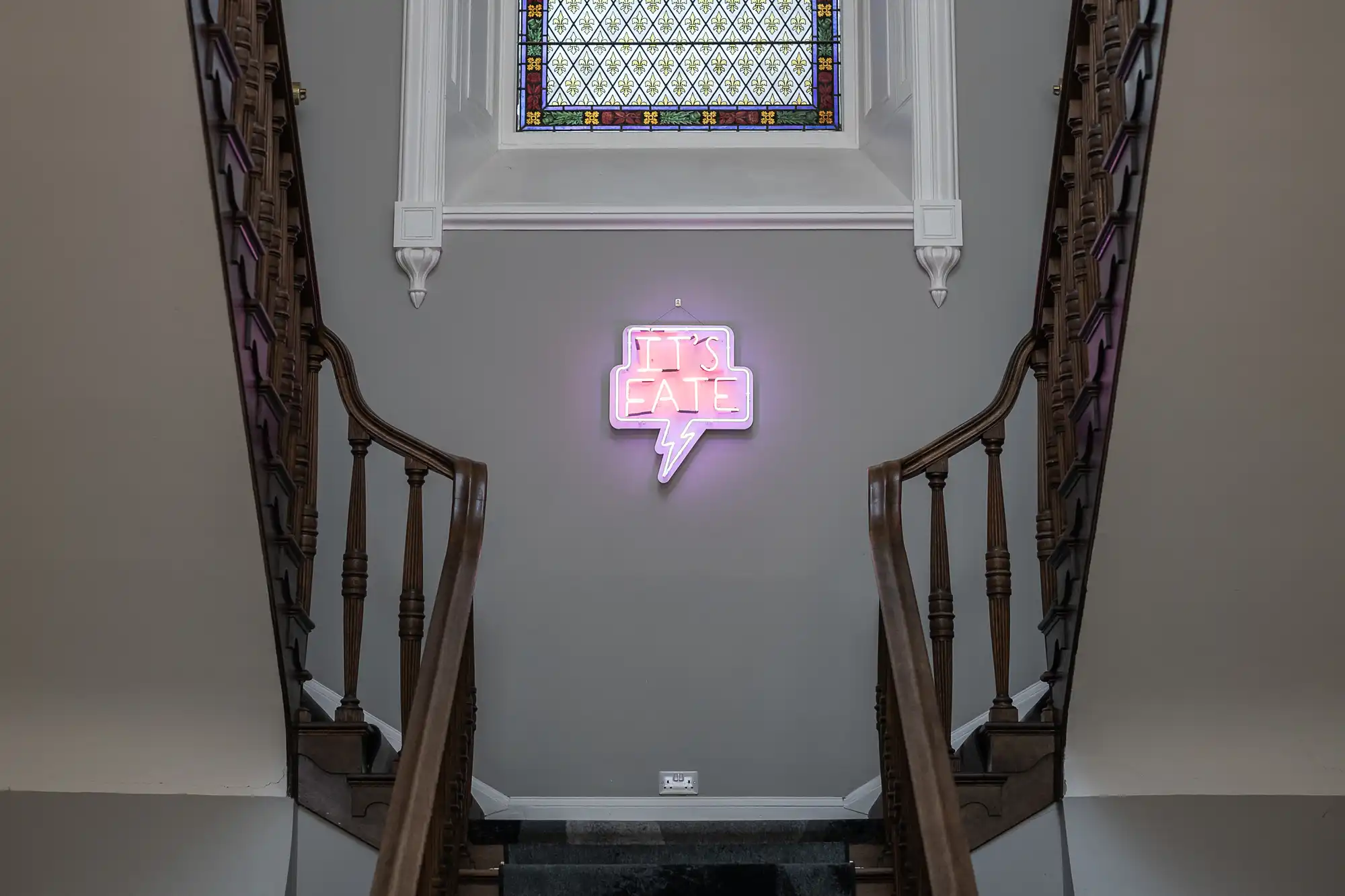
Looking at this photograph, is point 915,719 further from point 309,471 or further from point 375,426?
point 309,471

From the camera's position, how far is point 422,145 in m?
5.70

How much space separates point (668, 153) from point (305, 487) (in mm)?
2328

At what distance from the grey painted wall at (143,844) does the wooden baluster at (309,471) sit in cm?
58

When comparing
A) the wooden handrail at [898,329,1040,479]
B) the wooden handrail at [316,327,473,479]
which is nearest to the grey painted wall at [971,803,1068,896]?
the wooden handrail at [898,329,1040,479]

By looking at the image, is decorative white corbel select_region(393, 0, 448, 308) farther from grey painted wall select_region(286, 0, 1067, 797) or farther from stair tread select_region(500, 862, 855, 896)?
stair tread select_region(500, 862, 855, 896)

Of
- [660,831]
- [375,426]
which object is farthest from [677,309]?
[660,831]

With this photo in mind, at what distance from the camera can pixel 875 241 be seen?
5695 mm

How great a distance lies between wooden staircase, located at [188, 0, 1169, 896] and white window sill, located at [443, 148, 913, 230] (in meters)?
1.45

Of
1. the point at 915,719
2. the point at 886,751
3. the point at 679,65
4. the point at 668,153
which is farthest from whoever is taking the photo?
the point at 679,65

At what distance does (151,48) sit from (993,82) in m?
3.57

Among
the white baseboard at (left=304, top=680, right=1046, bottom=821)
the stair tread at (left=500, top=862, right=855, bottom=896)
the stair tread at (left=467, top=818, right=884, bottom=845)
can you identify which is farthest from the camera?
the white baseboard at (left=304, top=680, right=1046, bottom=821)

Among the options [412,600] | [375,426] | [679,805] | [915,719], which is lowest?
[679,805]

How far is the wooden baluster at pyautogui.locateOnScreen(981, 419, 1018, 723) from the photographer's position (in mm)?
4102

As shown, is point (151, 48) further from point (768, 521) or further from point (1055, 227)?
point (768, 521)
